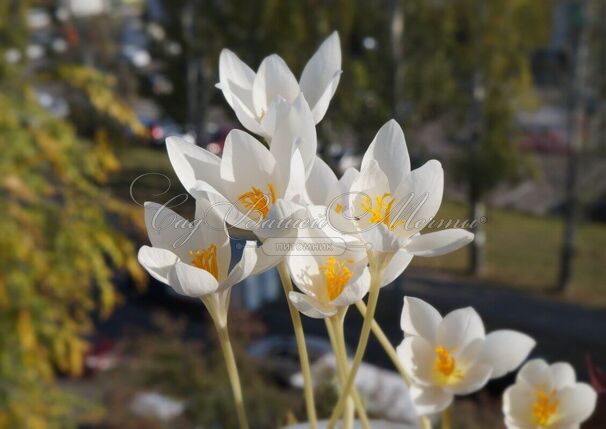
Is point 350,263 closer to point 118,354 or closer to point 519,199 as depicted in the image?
point 118,354

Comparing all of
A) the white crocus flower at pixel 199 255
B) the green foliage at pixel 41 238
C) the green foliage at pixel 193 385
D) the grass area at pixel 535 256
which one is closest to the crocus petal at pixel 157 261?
the white crocus flower at pixel 199 255

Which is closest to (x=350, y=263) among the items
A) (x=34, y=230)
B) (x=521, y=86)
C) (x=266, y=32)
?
(x=34, y=230)

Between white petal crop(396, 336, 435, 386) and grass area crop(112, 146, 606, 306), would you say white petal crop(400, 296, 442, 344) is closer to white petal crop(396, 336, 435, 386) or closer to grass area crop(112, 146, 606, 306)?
white petal crop(396, 336, 435, 386)

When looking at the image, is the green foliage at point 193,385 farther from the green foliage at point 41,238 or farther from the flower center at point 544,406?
the flower center at point 544,406

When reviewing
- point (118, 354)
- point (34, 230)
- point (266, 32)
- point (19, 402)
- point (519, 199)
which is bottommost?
point (118, 354)

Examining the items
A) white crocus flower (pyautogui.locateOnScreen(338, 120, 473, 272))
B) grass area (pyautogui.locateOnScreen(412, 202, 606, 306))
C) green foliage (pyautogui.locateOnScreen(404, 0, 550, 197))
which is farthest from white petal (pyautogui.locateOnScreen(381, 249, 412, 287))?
grass area (pyautogui.locateOnScreen(412, 202, 606, 306))
